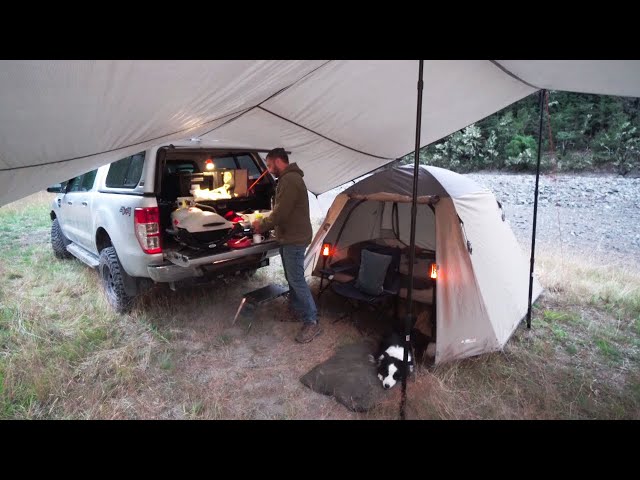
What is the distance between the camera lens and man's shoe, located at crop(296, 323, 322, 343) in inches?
144

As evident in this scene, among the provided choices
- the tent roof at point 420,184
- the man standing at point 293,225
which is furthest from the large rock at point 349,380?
the tent roof at point 420,184

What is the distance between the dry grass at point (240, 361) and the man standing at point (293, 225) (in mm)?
→ 252

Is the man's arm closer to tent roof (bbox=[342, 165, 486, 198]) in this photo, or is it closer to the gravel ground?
tent roof (bbox=[342, 165, 486, 198])

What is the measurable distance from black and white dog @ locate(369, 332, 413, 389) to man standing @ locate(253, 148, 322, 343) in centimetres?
78

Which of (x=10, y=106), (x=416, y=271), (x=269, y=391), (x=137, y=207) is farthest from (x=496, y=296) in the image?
(x=10, y=106)

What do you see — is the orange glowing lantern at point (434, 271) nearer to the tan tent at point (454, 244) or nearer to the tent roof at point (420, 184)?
the tan tent at point (454, 244)

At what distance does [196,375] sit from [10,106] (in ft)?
7.58

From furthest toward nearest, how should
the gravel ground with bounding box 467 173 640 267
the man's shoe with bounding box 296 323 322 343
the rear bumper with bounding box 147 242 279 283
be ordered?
1. the gravel ground with bounding box 467 173 640 267
2. the man's shoe with bounding box 296 323 322 343
3. the rear bumper with bounding box 147 242 279 283

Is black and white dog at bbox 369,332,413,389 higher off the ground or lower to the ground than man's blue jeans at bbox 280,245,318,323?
lower

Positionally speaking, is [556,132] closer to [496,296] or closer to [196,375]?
[496,296]

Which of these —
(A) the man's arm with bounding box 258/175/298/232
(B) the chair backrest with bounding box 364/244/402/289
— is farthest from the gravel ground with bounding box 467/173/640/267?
(A) the man's arm with bounding box 258/175/298/232

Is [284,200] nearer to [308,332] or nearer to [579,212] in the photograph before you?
[308,332]

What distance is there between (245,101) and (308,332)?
2251mm

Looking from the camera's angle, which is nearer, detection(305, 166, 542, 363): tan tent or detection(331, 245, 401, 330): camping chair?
detection(305, 166, 542, 363): tan tent
